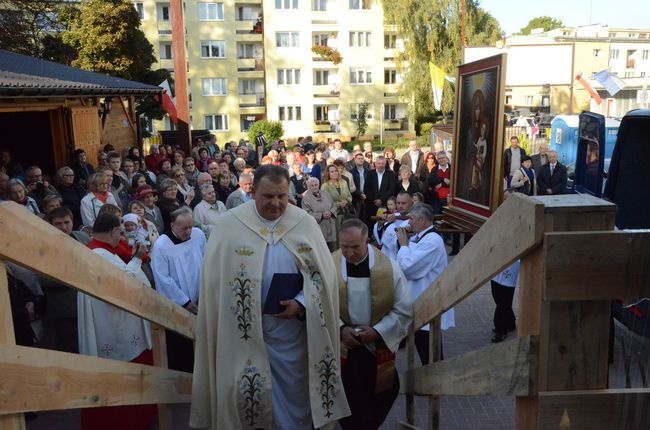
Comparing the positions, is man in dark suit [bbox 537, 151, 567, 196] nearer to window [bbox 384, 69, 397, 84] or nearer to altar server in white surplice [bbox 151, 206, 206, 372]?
altar server in white surplice [bbox 151, 206, 206, 372]

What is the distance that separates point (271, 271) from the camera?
130 inches

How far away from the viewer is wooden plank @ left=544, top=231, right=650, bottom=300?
1668mm

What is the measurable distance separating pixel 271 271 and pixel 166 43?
46278 millimetres

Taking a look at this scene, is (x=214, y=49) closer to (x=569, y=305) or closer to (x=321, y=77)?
(x=321, y=77)

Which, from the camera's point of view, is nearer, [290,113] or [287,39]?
[287,39]

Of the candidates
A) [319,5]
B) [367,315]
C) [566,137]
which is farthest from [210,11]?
[367,315]

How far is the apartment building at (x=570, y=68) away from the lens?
115 ft

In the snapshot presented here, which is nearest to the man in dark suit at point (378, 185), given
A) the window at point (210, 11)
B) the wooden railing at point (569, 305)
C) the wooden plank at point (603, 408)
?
the wooden railing at point (569, 305)

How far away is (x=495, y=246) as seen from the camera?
2.12 meters

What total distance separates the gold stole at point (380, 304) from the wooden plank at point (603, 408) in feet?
6.98

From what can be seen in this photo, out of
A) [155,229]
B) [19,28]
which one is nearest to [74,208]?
[155,229]

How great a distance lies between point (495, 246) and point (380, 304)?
185cm

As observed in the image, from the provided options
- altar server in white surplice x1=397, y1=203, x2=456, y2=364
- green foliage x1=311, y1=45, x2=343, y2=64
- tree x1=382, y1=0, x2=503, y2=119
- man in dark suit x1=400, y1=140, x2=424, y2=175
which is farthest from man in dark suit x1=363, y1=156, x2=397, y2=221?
green foliage x1=311, y1=45, x2=343, y2=64

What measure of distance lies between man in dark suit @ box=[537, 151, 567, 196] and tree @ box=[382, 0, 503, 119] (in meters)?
26.4
